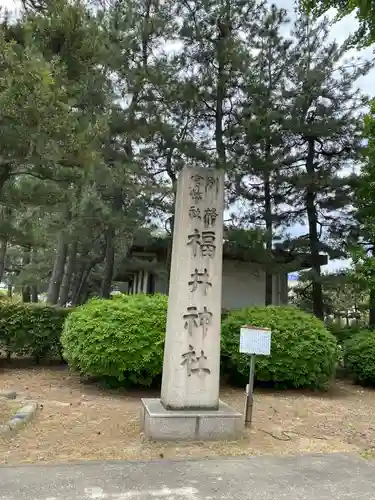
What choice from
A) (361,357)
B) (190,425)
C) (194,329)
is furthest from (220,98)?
(190,425)

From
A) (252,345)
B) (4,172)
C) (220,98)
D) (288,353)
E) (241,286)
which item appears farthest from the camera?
(241,286)

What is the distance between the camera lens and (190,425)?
4.82 m

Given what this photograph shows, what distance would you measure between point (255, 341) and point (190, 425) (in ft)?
4.56

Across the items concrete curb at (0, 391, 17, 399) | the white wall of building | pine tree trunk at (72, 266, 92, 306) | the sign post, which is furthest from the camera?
pine tree trunk at (72, 266, 92, 306)

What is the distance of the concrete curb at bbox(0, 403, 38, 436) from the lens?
16.3 ft

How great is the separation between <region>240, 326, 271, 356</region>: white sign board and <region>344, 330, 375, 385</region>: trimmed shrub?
416 centimetres

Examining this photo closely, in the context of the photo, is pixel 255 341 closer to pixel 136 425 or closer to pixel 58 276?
pixel 136 425

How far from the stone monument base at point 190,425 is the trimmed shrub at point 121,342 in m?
2.25

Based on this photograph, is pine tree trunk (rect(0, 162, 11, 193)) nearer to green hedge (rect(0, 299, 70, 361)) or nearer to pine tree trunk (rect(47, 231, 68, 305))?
green hedge (rect(0, 299, 70, 361))

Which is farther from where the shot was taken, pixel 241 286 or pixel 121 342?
pixel 241 286

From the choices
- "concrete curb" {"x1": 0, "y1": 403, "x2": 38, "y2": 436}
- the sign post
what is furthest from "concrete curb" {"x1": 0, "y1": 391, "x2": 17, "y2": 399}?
the sign post

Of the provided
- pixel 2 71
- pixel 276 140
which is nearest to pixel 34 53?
pixel 2 71

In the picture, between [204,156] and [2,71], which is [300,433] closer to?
[2,71]

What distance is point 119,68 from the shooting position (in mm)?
12484
